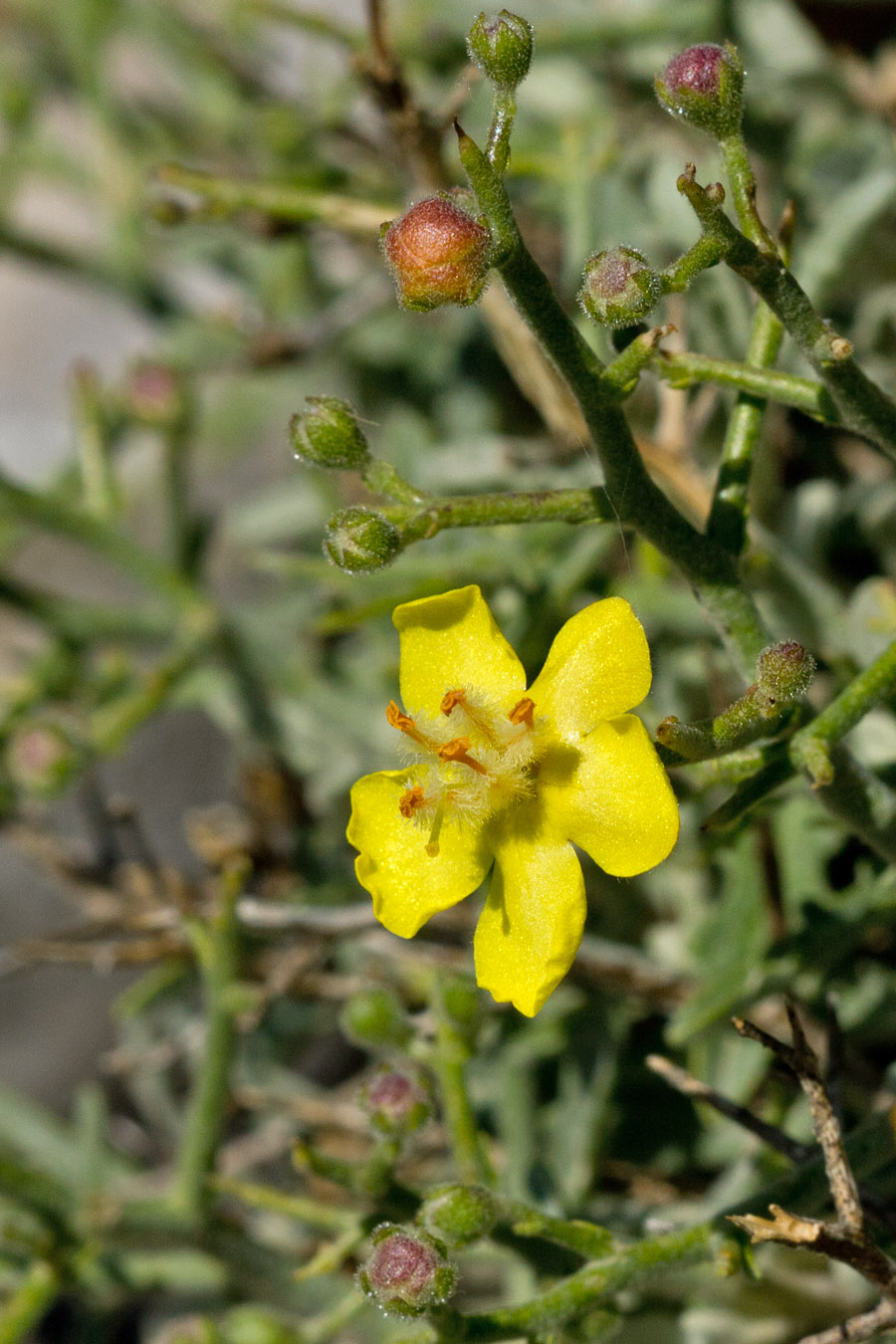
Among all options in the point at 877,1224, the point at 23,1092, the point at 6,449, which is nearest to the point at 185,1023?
the point at 23,1092

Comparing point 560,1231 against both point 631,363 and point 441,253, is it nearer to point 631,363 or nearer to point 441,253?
point 631,363

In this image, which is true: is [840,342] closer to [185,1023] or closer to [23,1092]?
[185,1023]

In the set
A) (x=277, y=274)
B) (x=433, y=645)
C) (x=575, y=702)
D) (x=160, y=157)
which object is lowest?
(x=575, y=702)

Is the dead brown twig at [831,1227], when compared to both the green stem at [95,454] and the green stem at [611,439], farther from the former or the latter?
the green stem at [95,454]

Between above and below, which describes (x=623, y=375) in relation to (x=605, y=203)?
below

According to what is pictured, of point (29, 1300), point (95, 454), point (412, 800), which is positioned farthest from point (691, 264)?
point (95, 454)

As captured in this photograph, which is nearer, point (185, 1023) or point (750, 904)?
point (750, 904)

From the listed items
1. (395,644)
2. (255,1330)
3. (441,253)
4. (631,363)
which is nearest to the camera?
(441,253)
